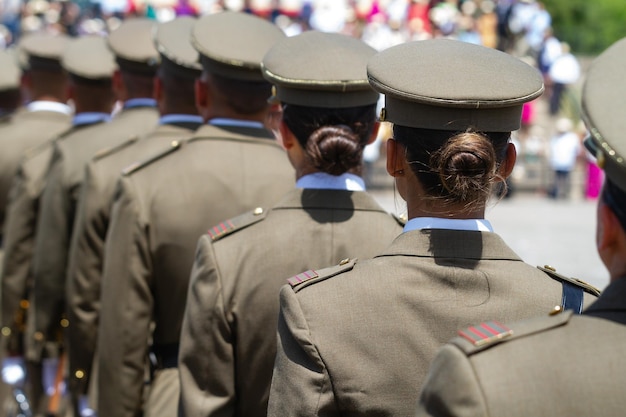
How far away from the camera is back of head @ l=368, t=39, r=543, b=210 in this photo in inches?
90.8

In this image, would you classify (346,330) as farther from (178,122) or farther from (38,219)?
(38,219)

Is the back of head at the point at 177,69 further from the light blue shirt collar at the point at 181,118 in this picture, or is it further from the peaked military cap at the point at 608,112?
the peaked military cap at the point at 608,112

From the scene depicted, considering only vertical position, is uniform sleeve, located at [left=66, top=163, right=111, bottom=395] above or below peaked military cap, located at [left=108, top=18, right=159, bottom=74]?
below

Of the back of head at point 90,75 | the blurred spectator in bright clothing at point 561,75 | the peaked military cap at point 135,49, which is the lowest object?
the blurred spectator in bright clothing at point 561,75

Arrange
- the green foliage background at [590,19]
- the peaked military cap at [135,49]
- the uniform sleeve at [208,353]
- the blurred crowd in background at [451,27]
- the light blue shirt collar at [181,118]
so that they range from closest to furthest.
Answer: the uniform sleeve at [208,353]
the light blue shirt collar at [181,118]
the peaked military cap at [135,49]
the blurred crowd in background at [451,27]
the green foliage background at [590,19]

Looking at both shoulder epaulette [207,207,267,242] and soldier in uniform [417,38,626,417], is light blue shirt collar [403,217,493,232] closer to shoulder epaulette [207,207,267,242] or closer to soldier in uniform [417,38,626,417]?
soldier in uniform [417,38,626,417]

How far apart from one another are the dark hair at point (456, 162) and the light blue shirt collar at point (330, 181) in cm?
62

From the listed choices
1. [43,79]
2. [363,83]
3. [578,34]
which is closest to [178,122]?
[363,83]

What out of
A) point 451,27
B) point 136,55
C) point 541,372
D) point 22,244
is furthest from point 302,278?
point 451,27

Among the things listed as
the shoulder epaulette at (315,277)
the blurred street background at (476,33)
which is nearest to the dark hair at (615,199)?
the shoulder epaulette at (315,277)

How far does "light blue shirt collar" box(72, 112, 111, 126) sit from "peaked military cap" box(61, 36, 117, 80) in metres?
0.20

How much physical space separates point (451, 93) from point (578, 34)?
4077cm

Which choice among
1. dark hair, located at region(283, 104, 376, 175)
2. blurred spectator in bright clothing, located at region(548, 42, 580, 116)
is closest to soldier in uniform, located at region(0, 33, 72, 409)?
dark hair, located at region(283, 104, 376, 175)

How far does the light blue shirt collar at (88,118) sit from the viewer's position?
5590 millimetres
